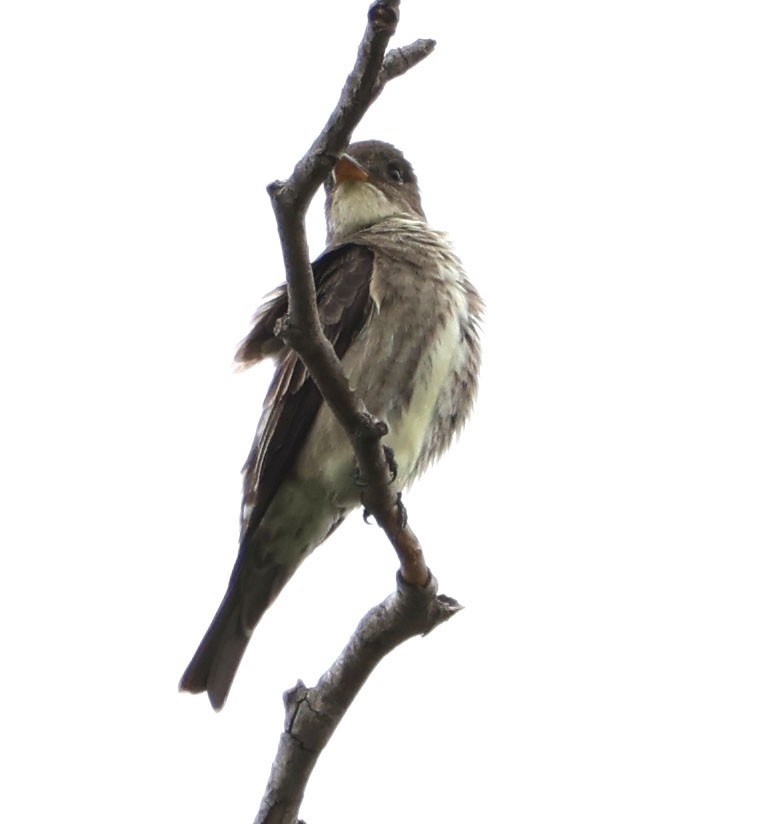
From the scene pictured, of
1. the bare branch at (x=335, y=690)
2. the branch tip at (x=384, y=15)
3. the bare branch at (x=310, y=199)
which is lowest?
the bare branch at (x=335, y=690)

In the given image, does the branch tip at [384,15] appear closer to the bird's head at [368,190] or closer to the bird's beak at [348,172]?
the bird's head at [368,190]

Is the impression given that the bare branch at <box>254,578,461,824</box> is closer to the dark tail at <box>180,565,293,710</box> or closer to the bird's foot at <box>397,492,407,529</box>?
the bird's foot at <box>397,492,407,529</box>

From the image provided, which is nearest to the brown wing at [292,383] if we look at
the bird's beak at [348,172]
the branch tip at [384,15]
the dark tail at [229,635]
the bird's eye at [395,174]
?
the dark tail at [229,635]

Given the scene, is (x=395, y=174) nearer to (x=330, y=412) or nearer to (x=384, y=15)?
(x=330, y=412)

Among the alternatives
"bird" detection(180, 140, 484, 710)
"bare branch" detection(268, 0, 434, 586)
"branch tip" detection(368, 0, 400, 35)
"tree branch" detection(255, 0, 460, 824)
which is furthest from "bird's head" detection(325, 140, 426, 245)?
"branch tip" detection(368, 0, 400, 35)

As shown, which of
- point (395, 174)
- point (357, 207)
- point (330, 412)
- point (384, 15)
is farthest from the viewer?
point (395, 174)

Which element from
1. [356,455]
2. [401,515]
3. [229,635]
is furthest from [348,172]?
[356,455]
